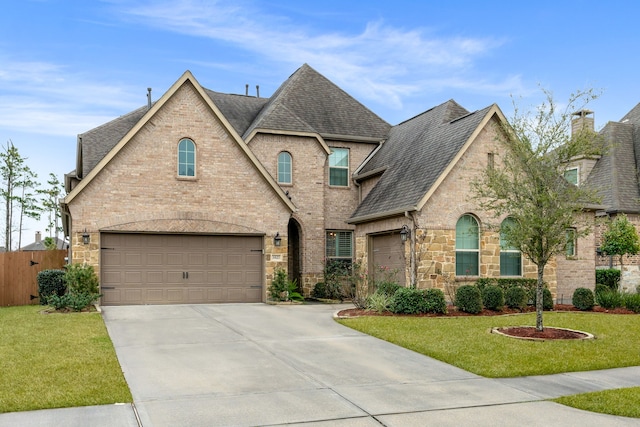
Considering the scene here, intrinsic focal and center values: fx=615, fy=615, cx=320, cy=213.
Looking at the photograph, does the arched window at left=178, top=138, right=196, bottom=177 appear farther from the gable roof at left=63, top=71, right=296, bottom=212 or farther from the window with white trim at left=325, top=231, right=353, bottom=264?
the window with white trim at left=325, top=231, right=353, bottom=264

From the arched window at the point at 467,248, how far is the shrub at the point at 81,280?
11064mm

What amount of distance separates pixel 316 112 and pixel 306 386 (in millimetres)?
18723

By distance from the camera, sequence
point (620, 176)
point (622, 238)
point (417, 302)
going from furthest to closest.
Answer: point (620, 176)
point (622, 238)
point (417, 302)

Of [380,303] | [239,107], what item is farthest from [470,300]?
[239,107]

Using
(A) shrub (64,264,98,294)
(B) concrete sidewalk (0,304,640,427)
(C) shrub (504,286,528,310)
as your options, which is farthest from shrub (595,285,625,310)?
(A) shrub (64,264,98,294)

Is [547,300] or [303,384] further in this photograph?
[547,300]

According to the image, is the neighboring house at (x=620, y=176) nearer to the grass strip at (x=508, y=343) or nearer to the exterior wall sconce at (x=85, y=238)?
the grass strip at (x=508, y=343)

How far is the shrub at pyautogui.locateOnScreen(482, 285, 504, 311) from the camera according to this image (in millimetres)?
17312

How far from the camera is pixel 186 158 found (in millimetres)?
19516

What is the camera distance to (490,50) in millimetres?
17984

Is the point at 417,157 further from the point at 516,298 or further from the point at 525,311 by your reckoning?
the point at 525,311

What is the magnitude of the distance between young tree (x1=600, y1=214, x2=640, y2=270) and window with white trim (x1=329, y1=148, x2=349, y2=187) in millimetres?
10239

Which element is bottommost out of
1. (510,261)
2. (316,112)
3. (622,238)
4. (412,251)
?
(510,261)

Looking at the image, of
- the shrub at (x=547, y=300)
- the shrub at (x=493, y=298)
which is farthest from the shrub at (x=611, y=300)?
the shrub at (x=493, y=298)
